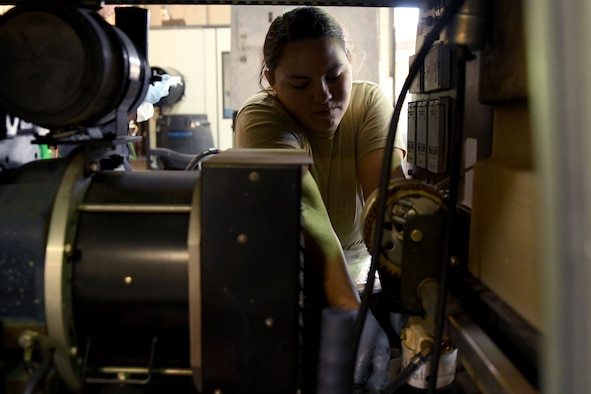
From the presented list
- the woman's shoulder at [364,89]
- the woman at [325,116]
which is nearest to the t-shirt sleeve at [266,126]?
the woman at [325,116]

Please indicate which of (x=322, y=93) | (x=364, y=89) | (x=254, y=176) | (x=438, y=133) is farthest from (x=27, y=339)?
(x=364, y=89)

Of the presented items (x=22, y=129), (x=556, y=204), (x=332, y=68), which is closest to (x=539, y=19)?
(x=556, y=204)

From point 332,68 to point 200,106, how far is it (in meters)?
3.58

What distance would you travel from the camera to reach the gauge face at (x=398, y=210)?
2.46ft

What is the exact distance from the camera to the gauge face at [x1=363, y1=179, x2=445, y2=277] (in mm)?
749

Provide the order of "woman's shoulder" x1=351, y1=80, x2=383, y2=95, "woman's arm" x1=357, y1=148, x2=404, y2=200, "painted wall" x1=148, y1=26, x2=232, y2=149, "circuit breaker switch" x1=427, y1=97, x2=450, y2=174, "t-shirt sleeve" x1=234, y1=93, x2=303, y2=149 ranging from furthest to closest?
"painted wall" x1=148, y1=26, x2=232, y2=149 < "woman's shoulder" x1=351, y1=80, x2=383, y2=95 < "woman's arm" x1=357, y1=148, x2=404, y2=200 < "t-shirt sleeve" x1=234, y1=93, x2=303, y2=149 < "circuit breaker switch" x1=427, y1=97, x2=450, y2=174

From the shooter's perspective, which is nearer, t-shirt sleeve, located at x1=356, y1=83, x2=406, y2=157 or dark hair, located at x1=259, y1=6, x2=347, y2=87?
dark hair, located at x1=259, y1=6, x2=347, y2=87

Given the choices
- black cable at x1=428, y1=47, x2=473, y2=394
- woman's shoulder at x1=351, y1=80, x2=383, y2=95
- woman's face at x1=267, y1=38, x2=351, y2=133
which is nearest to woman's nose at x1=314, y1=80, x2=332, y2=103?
woman's face at x1=267, y1=38, x2=351, y2=133

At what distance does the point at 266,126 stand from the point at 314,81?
0.47 feet

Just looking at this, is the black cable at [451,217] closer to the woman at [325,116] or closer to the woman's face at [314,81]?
the woman at [325,116]

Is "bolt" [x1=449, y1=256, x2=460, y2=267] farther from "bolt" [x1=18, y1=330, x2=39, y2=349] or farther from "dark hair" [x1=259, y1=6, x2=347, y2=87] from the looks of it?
"dark hair" [x1=259, y1=6, x2=347, y2=87]

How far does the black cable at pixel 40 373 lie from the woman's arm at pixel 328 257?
34 cm

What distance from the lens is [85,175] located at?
27.6 inches

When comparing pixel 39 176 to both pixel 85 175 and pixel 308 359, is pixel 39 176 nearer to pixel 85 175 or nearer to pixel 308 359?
pixel 85 175
